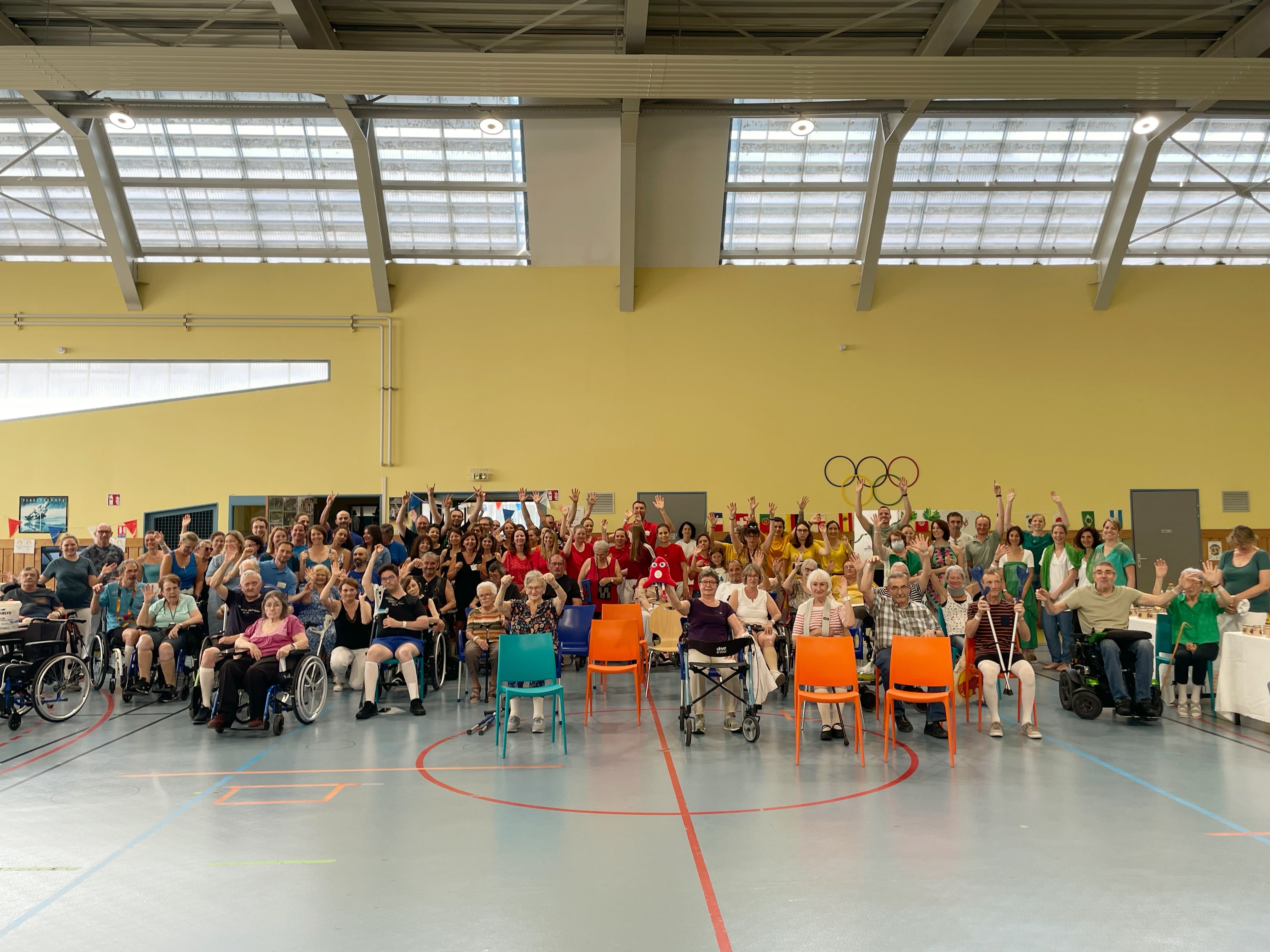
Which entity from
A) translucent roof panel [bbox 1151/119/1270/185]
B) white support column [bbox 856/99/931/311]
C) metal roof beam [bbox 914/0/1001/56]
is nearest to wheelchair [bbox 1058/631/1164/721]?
metal roof beam [bbox 914/0/1001/56]

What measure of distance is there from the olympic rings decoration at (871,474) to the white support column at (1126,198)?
3959 millimetres

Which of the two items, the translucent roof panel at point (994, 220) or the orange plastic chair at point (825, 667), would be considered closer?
the orange plastic chair at point (825, 667)

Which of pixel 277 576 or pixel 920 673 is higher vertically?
pixel 277 576

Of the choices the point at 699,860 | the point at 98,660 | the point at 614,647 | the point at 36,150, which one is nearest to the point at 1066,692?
the point at 614,647

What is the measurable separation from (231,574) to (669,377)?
23.0 ft

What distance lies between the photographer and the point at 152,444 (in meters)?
12.8

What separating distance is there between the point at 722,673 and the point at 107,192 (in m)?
11.1

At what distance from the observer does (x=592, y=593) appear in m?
9.41

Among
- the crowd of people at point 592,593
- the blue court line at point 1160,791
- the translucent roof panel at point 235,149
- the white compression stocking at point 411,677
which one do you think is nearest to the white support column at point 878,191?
the crowd of people at point 592,593

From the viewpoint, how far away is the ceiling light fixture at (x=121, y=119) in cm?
973

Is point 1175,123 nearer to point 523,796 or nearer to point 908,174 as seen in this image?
point 908,174

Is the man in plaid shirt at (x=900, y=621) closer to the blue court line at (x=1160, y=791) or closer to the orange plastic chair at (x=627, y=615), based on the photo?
the blue court line at (x=1160, y=791)

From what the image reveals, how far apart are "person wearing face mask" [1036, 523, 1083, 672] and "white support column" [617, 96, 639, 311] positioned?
6.58 metres

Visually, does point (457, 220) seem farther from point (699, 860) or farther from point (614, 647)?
point (699, 860)
